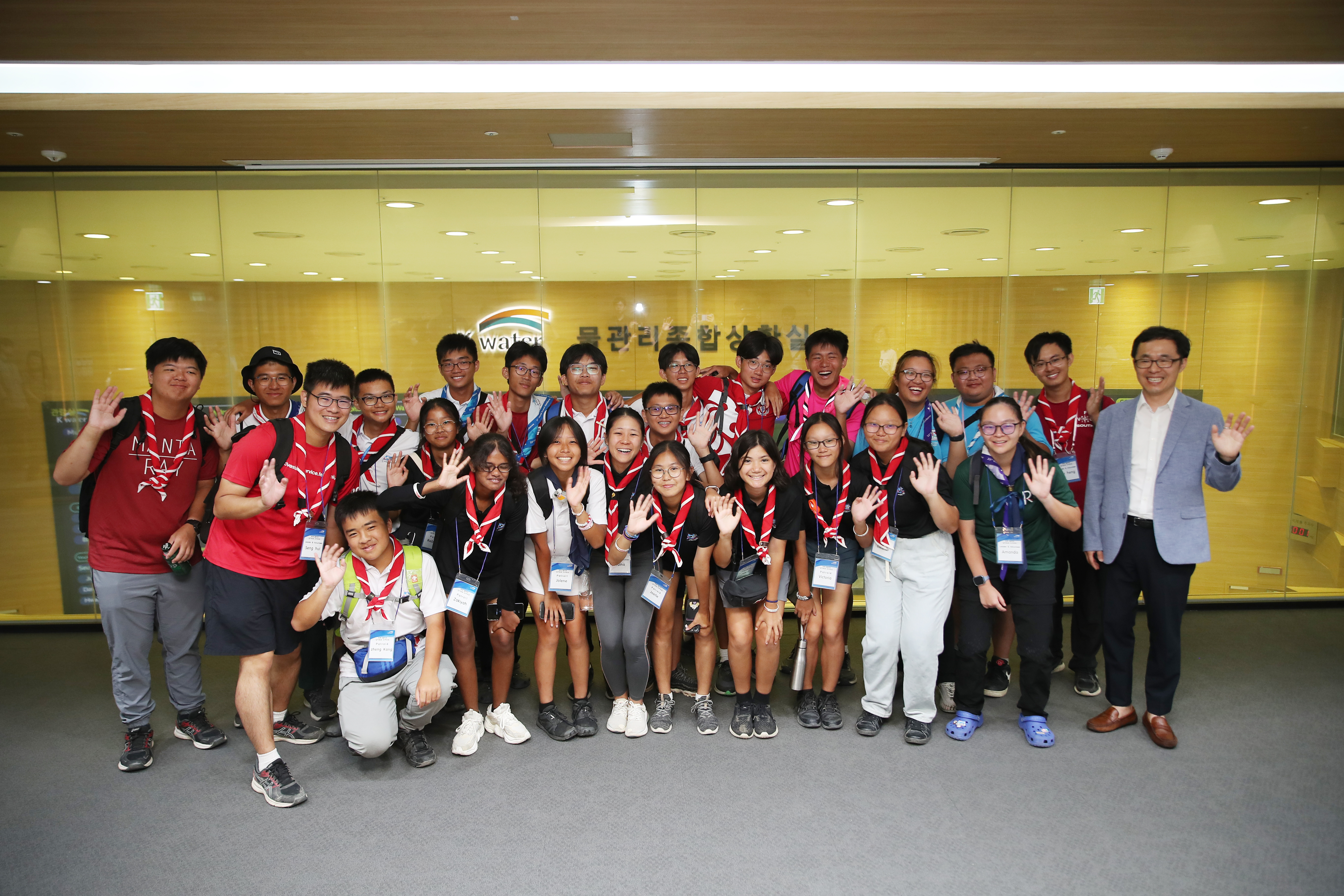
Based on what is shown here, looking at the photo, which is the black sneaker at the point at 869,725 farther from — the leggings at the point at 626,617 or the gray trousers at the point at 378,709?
the gray trousers at the point at 378,709

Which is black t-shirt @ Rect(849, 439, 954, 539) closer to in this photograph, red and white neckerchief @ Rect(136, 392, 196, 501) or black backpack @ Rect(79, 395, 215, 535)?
red and white neckerchief @ Rect(136, 392, 196, 501)

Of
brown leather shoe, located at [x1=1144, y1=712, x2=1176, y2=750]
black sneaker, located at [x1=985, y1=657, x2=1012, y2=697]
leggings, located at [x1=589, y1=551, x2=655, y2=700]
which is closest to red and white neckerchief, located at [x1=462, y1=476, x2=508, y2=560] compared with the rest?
leggings, located at [x1=589, y1=551, x2=655, y2=700]

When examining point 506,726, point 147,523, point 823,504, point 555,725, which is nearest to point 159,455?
point 147,523

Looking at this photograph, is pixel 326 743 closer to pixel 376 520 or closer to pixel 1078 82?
pixel 376 520

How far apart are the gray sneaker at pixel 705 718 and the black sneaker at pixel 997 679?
1487 mm

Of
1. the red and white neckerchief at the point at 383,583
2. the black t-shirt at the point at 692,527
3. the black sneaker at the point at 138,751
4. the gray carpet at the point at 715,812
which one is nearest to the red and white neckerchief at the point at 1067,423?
the gray carpet at the point at 715,812

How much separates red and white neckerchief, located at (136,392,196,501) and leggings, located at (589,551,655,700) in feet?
6.48

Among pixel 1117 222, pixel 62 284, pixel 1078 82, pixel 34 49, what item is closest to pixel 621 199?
pixel 1078 82

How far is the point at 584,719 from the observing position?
3.68 meters

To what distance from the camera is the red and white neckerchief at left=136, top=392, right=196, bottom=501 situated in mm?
3398

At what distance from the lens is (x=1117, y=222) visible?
5.36 m

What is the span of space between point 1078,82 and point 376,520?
3.99 meters

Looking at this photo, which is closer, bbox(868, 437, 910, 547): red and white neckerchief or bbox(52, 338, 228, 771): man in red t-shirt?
bbox(52, 338, 228, 771): man in red t-shirt

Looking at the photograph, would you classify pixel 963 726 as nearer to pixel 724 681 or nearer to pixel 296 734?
pixel 724 681
